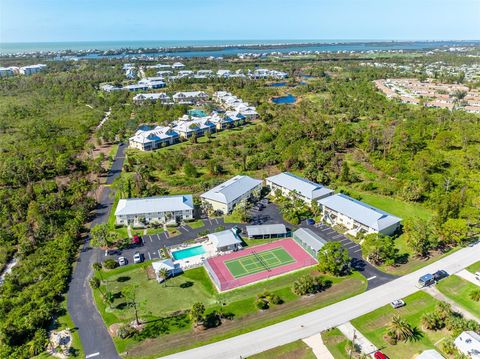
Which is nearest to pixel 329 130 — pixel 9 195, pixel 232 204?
pixel 232 204

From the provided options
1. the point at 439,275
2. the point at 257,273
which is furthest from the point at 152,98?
the point at 439,275

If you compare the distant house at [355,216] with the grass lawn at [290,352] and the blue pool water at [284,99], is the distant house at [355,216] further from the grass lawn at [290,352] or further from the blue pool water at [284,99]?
the blue pool water at [284,99]

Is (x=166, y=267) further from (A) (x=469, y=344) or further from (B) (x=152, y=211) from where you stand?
(A) (x=469, y=344)

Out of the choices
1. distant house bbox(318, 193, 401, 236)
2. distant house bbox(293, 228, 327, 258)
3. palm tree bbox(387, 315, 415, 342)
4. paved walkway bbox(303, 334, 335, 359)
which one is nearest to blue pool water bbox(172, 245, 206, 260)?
distant house bbox(293, 228, 327, 258)

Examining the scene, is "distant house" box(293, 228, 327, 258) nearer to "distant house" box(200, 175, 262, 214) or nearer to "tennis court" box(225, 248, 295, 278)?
"tennis court" box(225, 248, 295, 278)

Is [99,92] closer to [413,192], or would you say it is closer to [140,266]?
[140,266]

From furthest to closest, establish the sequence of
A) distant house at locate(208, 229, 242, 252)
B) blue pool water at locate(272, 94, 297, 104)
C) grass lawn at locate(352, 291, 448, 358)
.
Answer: blue pool water at locate(272, 94, 297, 104)
distant house at locate(208, 229, 242, 252)
grass lawn at locate(352, 291, 448, 358)
